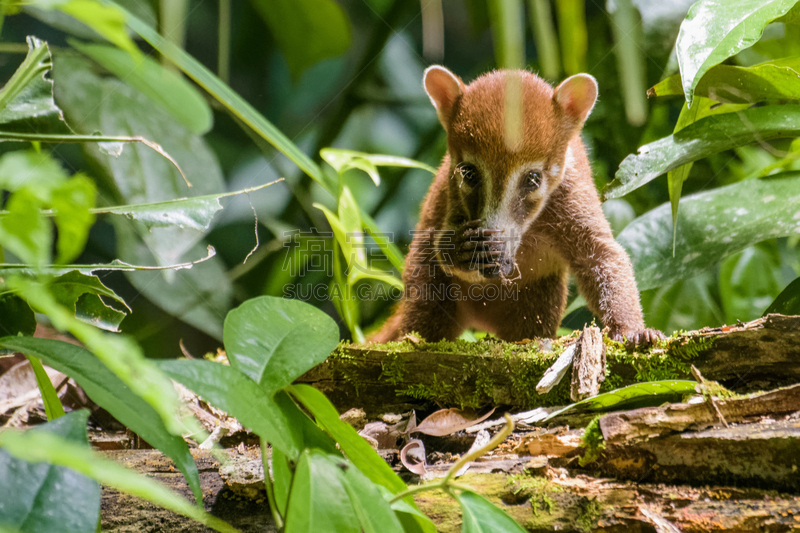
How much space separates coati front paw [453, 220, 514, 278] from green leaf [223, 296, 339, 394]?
0.91 meters

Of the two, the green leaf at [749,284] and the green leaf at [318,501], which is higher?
the green leaf at [318,501]

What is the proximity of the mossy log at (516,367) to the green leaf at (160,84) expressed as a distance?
3.80 feet

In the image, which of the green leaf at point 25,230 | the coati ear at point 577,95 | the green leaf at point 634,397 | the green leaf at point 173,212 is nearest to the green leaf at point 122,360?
the green leaf at point 25,230

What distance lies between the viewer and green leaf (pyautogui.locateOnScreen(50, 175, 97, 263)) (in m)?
0.51

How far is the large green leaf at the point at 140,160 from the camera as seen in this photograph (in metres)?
2.02

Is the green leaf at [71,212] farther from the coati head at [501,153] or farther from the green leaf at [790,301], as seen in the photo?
the green leaf at [790,301]

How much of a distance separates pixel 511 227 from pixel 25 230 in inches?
54.6

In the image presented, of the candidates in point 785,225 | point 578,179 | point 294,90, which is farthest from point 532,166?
point 294,90

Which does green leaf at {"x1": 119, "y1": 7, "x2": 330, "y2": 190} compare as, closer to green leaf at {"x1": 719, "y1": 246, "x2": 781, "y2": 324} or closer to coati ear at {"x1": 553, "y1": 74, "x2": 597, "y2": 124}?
coati ear at {"x1": 553, "y1": 74, "x2": 597, "y2": 124}

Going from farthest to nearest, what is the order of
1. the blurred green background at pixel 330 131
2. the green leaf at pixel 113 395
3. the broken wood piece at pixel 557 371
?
the blurred green background at pixel 330 131 → the broken wood piece at pixel 557 371 → the green leaf at pixel 113 395

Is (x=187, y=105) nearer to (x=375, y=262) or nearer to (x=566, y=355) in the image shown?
(x=375, y=262)

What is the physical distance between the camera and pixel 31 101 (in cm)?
102

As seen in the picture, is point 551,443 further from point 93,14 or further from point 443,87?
point 443,87

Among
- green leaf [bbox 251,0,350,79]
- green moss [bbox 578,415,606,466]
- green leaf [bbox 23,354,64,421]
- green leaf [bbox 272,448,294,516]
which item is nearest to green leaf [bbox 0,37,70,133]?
green leaf [bbox 23,354,64,421]
